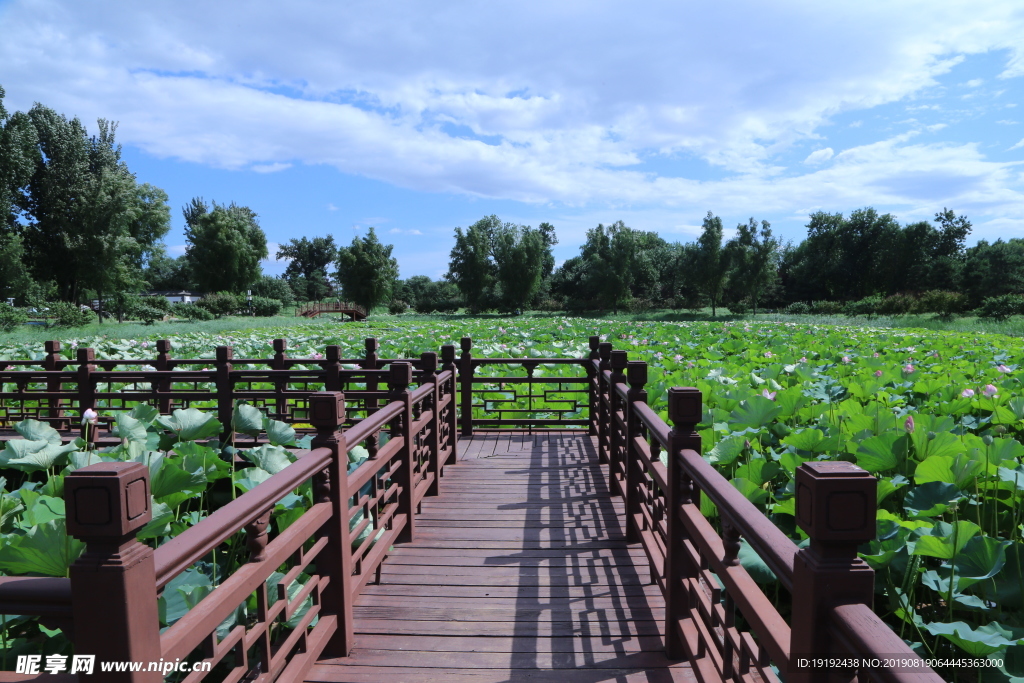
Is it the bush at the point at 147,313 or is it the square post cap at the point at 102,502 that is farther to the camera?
the bush at the point at 147,313

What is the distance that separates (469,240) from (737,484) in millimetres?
40178

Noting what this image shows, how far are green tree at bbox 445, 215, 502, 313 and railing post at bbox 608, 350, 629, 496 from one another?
38.2m

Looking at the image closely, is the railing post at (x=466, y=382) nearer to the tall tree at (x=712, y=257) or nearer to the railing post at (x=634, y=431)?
the railing post at (x=634, y=431)

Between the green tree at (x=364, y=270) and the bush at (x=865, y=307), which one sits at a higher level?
the green tree at (x=364, y=270)

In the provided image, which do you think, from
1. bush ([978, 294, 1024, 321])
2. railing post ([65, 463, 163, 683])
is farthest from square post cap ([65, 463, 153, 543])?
bush ([978, 294, 1024, 321])

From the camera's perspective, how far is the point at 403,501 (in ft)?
10.4

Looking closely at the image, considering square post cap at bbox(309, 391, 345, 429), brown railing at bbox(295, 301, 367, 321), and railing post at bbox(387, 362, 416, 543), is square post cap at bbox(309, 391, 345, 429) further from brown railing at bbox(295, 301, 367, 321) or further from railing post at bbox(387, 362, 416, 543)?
brown railing at bbox(295, 301, 367, 321)

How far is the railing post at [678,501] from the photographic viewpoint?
6.33 feet

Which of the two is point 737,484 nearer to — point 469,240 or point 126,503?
point 126,503

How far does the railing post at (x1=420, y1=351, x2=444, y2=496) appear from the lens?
3.90 meters

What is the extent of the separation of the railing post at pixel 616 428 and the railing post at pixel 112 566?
9.50 feet

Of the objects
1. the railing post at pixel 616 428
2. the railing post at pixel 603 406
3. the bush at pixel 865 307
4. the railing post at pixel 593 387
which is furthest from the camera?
the bush at pixel 865 307

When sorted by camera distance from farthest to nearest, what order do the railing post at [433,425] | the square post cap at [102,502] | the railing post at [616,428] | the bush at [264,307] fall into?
1. the bush at [264,307]
2. the railing post at [433,425]
3. the railing post at [616,428]
4. the square post cap at [102,502]

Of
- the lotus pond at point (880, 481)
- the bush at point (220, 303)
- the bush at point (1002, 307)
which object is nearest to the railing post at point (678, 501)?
the lotus pond at point (880, 481)
